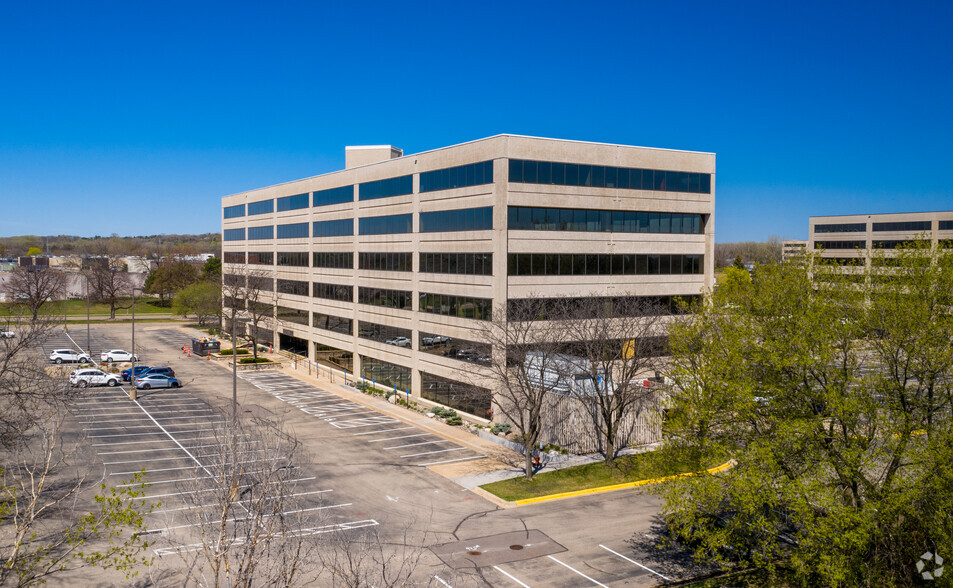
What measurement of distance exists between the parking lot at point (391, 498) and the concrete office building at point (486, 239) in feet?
22.0

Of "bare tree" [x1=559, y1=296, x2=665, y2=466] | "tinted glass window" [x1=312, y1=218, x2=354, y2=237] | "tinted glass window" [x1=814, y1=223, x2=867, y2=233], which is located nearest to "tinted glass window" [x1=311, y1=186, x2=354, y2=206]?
"tinted glass window" [x1=312, y1=218, x2=354, y2=237]

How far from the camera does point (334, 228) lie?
2331 inches

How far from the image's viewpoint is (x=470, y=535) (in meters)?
23.6

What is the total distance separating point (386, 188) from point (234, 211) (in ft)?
132

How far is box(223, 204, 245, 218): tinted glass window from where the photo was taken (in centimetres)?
8032

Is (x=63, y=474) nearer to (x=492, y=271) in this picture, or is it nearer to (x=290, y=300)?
(x=492, y=271)

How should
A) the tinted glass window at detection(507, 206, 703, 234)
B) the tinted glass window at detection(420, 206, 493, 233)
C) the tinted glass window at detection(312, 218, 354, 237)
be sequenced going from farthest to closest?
the tinted glass window at detection(312, 218, 354, 237) → the tinted glass window at detection(420, 206, 493, 233) → the tinted glass window at detection(507, 206, 703, 234)

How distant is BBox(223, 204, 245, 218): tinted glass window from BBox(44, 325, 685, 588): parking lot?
37411mm

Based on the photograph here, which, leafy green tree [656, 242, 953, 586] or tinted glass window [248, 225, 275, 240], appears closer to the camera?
leafy green tree [656, 242, 953, 586]

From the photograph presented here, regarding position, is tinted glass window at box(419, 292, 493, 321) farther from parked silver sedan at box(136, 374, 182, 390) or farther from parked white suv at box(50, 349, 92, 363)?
parked white suv at box(50, 349, 92, 363)

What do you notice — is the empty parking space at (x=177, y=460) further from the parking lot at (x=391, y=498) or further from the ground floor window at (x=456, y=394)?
the ground floor window at (x=456, y=394)

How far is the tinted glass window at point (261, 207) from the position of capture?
2835 inches

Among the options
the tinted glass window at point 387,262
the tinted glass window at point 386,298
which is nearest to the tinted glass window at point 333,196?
the tinted glass window at point 387,262

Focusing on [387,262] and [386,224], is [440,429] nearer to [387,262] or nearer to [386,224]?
[387,262]
